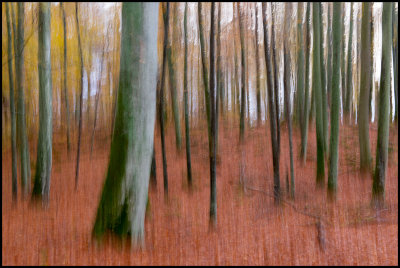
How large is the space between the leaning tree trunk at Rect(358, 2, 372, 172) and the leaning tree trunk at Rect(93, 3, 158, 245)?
6.69 metres

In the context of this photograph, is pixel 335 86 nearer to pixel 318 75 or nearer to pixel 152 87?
pixel 318 75

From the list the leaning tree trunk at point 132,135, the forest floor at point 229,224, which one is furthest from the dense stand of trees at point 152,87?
the forest floor at point 229,224

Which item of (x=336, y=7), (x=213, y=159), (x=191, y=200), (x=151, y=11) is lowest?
(x=191, y=200)

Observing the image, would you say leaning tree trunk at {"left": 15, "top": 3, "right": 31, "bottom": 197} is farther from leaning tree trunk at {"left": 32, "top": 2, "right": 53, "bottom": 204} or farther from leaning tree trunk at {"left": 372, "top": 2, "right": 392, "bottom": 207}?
leaning tree trunk at {"left": 372, "top": 2, "right": 392, "bottom": 207}

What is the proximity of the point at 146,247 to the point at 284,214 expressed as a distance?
165 inches

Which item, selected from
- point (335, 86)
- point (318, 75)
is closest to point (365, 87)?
point (318, 75)

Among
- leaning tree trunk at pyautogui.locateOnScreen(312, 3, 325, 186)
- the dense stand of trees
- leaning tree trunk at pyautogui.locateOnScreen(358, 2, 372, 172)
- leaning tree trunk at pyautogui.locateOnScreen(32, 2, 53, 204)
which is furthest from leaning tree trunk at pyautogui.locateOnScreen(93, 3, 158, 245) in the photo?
leaning tree trunk at pyautogui.locateOnScreen(358, 2, 372, 172)

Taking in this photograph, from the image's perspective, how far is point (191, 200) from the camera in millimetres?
8531

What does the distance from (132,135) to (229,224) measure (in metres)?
3.34

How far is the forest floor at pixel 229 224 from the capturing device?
4.09 metres

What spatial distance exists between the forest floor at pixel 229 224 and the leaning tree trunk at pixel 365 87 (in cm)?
74

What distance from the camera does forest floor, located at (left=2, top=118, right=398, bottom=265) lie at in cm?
409

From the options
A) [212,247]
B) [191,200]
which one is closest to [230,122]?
[191,200]

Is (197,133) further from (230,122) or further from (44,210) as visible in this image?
(44,210)
